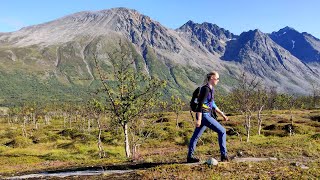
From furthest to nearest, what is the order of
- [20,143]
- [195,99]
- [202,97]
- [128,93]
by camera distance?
[20,143] < [128,93] < [195,99] < [202,97]

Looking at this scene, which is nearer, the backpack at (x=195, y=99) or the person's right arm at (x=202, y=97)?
the person's right arm at (x=202, y=97)

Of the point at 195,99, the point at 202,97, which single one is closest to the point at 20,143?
the point at 195,99

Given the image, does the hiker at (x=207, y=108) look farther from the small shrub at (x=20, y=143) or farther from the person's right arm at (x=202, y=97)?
the small shrub at (x=20, y=143)

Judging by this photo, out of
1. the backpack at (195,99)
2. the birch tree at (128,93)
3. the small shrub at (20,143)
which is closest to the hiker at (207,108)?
the backpack at (195,99)

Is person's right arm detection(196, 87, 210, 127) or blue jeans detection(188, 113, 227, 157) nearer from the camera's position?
person's right arm detection(196, 87, 210, 127)

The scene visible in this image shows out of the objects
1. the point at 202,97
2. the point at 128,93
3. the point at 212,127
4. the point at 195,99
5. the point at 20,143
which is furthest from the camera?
the point at 20,143

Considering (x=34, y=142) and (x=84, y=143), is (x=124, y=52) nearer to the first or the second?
(x=84, y=143)

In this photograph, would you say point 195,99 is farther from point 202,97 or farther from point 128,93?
point 128,93

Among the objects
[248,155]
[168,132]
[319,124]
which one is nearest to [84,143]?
[168,132]

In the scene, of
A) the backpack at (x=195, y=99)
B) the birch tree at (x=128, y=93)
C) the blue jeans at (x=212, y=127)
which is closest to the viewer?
the backpack at (x=195, y=99)

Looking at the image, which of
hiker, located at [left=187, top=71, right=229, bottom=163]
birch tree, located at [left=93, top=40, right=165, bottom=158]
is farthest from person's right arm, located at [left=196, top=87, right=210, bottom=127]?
birch tree, located at [left=93, top=40, right=165, bottom=158]

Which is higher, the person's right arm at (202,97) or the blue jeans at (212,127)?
the person's right arm at (202,97)

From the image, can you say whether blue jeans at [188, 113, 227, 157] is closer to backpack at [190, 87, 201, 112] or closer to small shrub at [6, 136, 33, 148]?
backpack at [190, 87, 201, 112]

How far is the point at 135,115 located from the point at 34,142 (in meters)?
80.1
